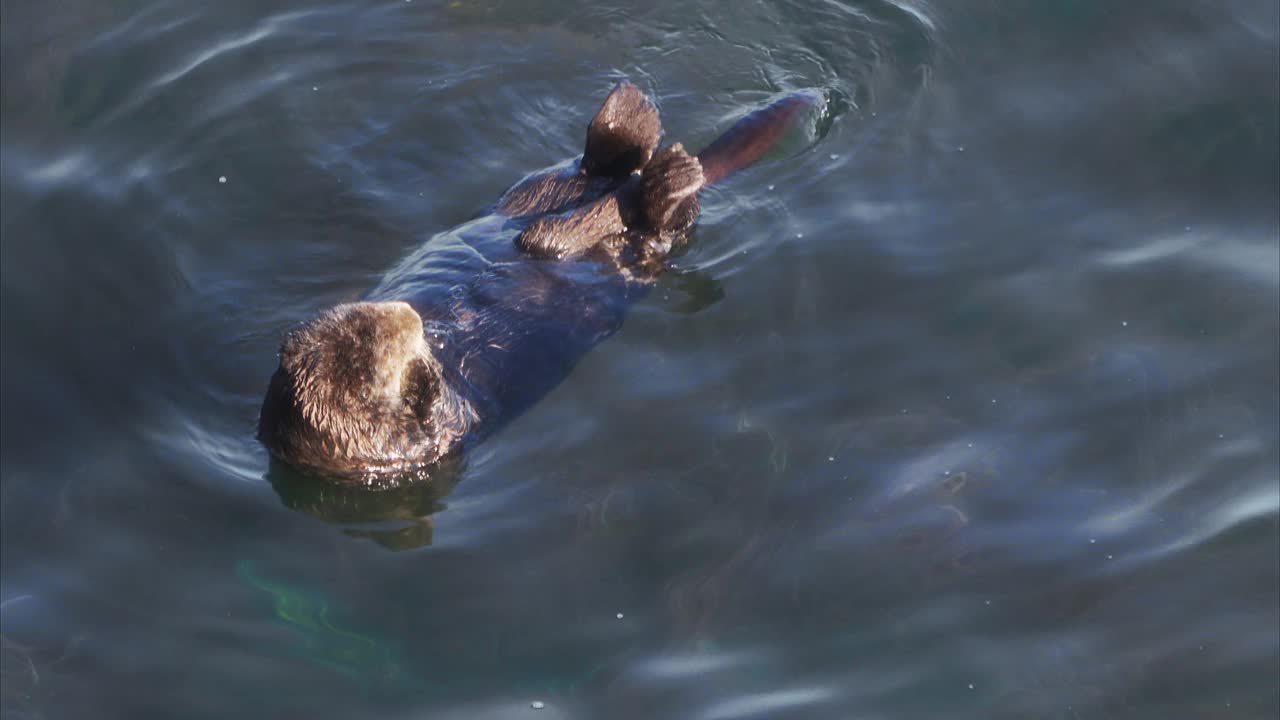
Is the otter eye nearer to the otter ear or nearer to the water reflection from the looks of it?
the water reflection

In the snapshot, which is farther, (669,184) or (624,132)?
(624,132)

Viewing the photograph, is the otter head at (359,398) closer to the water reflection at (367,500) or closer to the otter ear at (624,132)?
the water reflection at (367,500)

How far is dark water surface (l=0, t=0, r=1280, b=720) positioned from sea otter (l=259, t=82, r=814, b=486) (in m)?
0.15

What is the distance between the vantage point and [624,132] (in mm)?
6105

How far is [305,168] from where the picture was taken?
275 inches

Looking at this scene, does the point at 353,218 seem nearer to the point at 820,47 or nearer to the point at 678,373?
the point at 678,373

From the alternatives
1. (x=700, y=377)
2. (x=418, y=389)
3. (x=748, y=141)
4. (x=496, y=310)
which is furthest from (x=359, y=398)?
(x=748, y=141)

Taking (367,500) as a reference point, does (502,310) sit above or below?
above

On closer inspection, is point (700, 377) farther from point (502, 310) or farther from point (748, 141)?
point (748, 141)

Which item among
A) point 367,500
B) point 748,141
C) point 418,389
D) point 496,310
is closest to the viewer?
point 418,389

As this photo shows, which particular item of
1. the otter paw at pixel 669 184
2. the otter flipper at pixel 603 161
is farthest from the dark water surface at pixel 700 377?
the otter flipper at pixel 603 161

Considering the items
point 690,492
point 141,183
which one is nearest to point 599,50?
point 141,183

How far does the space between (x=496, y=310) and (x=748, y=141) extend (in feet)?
4.62

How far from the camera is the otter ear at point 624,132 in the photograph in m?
6.09
